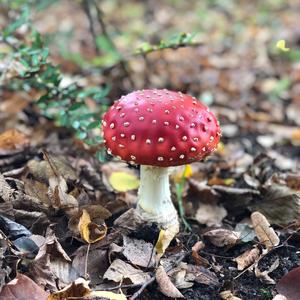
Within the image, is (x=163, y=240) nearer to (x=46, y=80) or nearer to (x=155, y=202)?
(x=155, y=202)

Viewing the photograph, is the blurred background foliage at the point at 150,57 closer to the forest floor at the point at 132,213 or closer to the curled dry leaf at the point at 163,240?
the forest floor at the point at 132,213

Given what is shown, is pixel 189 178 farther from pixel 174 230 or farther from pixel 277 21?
pixel 277 21

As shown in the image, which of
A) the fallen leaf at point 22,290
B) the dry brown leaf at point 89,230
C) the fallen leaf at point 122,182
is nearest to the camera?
the fallen leaf at point 22,290

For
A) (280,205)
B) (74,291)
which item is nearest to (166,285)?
(74,291)

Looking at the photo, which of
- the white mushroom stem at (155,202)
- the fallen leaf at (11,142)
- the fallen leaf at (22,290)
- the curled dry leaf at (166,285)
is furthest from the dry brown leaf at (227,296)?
the fallen leaf at (11,142)

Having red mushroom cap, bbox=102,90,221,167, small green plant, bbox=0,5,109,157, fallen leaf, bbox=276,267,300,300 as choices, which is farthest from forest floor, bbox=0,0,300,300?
red mushroom cap, bbox=102,90,221,167

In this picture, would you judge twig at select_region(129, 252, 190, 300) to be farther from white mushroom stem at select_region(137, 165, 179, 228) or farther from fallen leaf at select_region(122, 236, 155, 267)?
white mushroom stem at select_region(137, 165, 179, 228)
